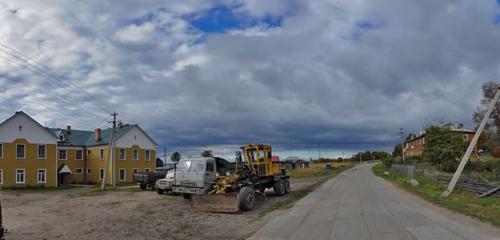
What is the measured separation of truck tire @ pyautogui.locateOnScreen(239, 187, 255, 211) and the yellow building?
135 ft

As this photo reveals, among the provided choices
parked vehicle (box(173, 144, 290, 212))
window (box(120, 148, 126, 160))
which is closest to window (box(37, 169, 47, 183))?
window (box(120, 148, 126, 160))

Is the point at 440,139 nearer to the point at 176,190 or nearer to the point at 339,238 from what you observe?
the point at 176,190

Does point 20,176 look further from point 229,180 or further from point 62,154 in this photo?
point 229,180

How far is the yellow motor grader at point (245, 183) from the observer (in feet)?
67.5

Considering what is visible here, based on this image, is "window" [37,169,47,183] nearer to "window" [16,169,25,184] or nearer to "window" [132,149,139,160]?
"window" [16,169,25,184]

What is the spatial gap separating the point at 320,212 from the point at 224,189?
5.25 m

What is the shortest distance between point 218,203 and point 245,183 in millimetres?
3374

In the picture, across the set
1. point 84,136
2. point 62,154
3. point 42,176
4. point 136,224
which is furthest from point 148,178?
point 84,136

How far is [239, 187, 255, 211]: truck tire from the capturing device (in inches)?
808

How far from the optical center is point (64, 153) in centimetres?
6625

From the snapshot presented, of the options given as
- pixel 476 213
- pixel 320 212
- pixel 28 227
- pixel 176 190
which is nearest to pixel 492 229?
pixel 476 213

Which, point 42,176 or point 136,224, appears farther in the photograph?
point 42,176

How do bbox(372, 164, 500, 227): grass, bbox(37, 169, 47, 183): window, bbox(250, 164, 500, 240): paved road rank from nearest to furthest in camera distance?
bbox(250, 164, 500, 240): paved road, bbox(372, 164, 500, 227): grass, bbox(37, 169, 47, 183): window

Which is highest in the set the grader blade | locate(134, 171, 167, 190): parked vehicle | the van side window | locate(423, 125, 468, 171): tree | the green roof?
the green roof
